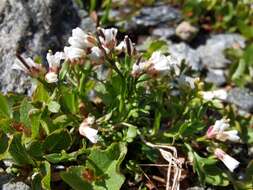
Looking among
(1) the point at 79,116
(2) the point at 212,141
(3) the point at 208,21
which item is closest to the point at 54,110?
(1) the point at 79,116

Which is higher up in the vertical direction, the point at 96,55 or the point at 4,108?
A: the point at 96,55

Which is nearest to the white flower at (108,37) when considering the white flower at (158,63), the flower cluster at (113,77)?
the flower cluster at (113,77)

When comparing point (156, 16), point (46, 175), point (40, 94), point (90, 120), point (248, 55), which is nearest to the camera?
point (46, 175)

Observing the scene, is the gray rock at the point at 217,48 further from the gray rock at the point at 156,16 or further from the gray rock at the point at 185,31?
the gray rock at the point at 156,16

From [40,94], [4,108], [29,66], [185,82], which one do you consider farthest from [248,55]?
[4,108]

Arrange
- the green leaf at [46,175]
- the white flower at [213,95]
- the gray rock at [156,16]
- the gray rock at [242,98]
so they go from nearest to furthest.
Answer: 1. the green leaf at [46,175]
2. the white flower at [213,95]
3. the gray rock at [242,98]
4. the gray rock at [156,16]

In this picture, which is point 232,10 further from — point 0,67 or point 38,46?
point 0,67

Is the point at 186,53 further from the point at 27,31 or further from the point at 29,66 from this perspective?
the point at 29,66
